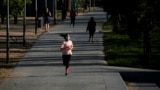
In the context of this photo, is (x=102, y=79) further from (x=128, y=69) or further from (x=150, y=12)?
(x=150, y=12)

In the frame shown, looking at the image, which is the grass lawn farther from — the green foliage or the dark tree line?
the green foliage

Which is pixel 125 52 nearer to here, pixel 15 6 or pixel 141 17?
pixel 141 17

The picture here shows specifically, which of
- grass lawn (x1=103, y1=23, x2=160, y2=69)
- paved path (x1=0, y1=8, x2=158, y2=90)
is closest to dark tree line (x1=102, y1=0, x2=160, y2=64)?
grass lawn (x1=103, y1=23, x2=160, y2=69)

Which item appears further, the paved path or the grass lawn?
the grass lawn

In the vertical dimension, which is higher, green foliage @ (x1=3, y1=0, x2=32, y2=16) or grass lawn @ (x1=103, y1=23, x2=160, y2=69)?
green foliage @ (x1=3, y1=0, x2=32, y2=16)

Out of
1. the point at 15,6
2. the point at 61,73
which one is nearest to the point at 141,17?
the point at 61,73

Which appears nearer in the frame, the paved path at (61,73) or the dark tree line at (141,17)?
the paved path at (61,73)

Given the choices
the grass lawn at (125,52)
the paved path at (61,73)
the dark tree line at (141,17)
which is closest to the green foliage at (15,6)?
the grass lawn at (125,52)

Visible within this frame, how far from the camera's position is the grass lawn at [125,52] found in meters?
25.6

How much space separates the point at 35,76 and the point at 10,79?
1044 millimetres

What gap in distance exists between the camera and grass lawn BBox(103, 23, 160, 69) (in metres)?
25.6

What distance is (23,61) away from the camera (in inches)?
969

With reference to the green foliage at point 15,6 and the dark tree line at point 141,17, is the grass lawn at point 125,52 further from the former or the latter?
the green foliage at point 15,6

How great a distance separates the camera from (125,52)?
98.2 ft
